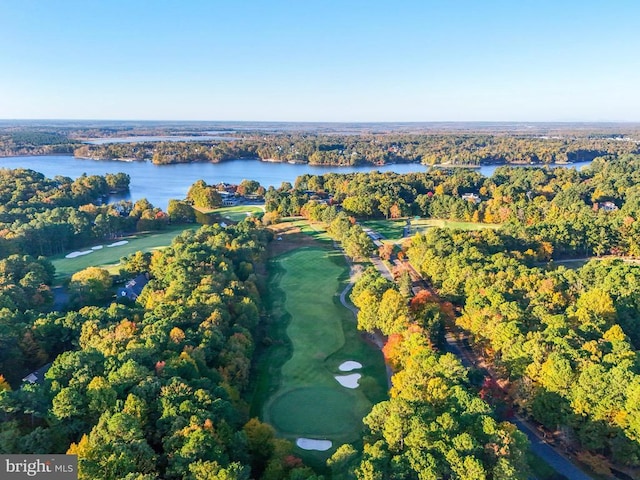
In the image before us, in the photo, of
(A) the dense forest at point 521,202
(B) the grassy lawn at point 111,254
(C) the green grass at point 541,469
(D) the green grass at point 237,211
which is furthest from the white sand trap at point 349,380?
(D) the green grass at point 237,211

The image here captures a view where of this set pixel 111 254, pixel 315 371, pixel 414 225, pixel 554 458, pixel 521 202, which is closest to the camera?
pixel 554 458

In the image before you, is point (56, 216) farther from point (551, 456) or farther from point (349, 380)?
point (551, 456)

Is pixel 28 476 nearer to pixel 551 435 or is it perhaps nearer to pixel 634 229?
pixel 551 435

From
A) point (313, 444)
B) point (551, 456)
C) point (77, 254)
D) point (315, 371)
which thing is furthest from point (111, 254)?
point (551, 456)

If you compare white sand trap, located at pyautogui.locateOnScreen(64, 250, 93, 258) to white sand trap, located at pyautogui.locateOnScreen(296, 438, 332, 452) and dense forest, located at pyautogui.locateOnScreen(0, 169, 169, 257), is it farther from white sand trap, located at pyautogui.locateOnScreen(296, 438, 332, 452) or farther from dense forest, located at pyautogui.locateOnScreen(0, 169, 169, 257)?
white sand trap, located at pyautogui.locateOnScreen(296, 438, 332, 452)

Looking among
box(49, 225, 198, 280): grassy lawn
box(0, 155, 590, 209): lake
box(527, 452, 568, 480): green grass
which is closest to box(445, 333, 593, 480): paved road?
box(527, 452, 568, 480): green grass
